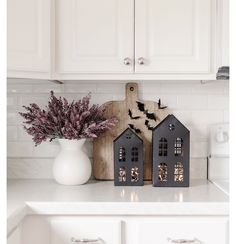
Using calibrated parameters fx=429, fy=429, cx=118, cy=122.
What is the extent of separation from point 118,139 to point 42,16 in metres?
0.68

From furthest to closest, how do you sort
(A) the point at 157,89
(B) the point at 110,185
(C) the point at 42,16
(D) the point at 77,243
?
(A) the point at 157,89, (B) the point at 110,185, (C) the point at 42,16, (D) the point at 77,243

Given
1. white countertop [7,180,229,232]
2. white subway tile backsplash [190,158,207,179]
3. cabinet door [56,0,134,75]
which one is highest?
cabinet door [56,0,134,75]

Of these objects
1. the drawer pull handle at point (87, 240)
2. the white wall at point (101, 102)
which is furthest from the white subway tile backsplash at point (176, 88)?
the drawer pull handle at point (87, 240)

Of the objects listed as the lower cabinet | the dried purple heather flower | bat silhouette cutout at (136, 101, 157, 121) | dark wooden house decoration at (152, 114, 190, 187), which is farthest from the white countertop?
bat silhouette cutout at (136, 101, 157, 121)

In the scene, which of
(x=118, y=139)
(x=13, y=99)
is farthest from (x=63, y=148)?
(x=13, y=99)

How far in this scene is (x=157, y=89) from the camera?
2.35m

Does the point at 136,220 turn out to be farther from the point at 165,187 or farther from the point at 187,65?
the point at 187,65

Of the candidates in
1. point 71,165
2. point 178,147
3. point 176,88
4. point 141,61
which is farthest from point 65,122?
point 176,88

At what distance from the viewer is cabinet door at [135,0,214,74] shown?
202 cm

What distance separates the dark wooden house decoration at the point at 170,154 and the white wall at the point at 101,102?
276 millimetres

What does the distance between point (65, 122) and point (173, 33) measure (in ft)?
2.17

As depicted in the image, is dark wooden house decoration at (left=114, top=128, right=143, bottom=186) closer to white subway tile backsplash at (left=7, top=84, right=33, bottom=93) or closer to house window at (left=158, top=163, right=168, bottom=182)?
house window at (left=158, top=163, right=168, bottom=182)

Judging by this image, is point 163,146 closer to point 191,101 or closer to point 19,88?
point 191,101

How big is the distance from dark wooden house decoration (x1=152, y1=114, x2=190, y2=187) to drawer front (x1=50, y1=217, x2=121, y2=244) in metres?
0.43
